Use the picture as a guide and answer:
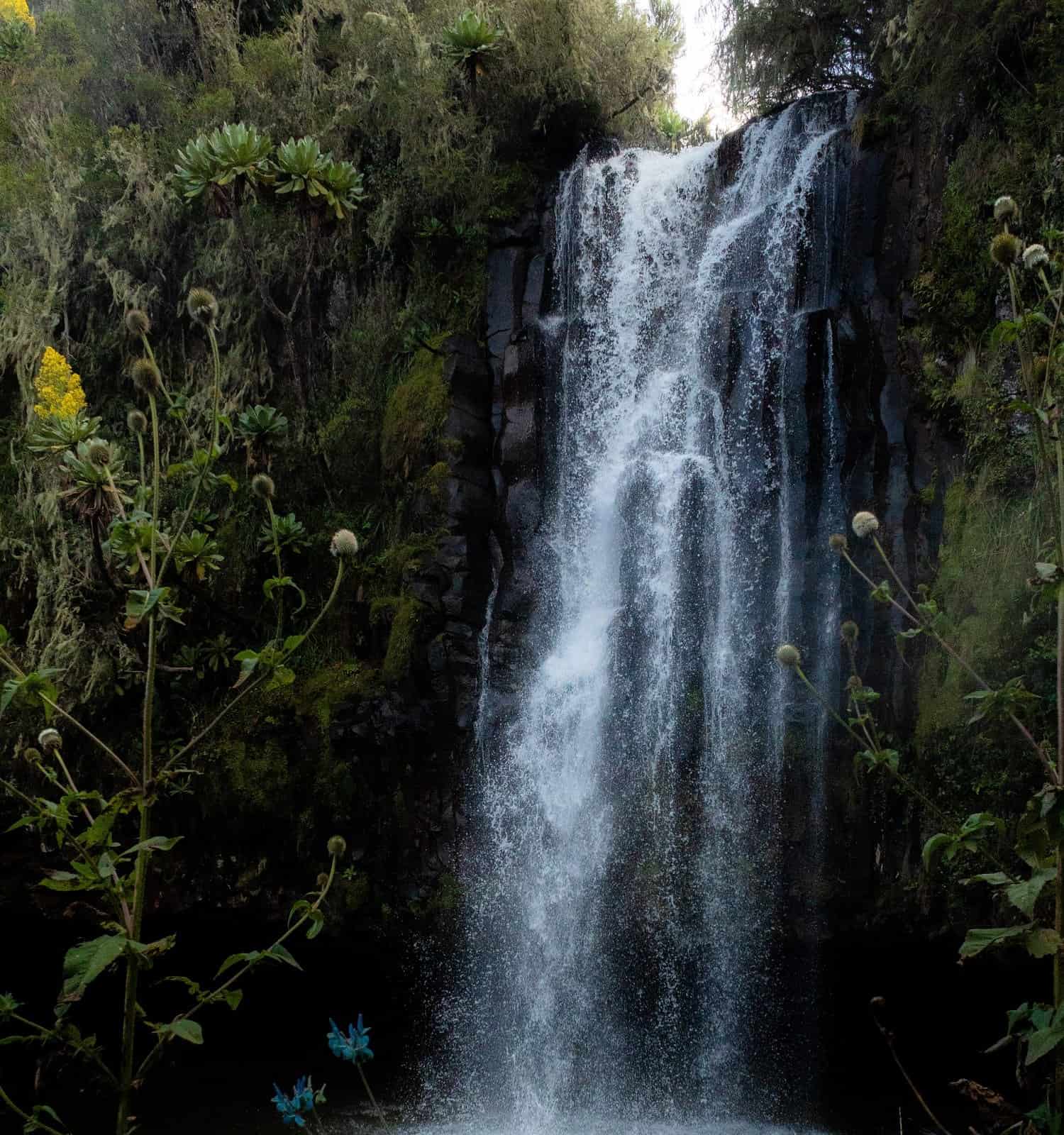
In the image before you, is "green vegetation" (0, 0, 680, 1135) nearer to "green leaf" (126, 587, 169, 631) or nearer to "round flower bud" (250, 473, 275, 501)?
"round flower bud" (250, 473, 275, 501)

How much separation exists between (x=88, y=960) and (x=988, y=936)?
1.74 meters

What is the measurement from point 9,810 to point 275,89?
8717mm

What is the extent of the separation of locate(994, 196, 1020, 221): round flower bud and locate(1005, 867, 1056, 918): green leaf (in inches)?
60.6

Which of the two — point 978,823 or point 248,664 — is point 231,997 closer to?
point 248,664

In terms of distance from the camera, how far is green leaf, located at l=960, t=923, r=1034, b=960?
207 centimetres

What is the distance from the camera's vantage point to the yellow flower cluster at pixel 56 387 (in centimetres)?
1041

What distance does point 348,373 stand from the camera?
475 inches

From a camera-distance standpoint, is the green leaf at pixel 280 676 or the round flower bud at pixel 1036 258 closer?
the green leaf at pixel 280 676

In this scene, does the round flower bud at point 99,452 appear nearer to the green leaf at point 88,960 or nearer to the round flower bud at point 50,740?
the round flower bud at point 50,740

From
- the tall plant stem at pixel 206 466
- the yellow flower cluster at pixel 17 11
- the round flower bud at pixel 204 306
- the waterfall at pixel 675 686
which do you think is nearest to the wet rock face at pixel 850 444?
the waterfall at pixel 675 686

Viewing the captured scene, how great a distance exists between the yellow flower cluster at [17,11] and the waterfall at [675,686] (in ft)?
36.9

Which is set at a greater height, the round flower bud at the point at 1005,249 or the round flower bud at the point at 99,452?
the round flower bud at the point at 1005,249

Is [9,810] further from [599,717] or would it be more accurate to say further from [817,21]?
[817,21]

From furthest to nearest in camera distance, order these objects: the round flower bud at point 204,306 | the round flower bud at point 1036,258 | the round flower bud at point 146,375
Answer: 1. the round flower bud at point 1036,258
2. the round flower bud at point 204,306
3. the round flower bud at point 146,375
